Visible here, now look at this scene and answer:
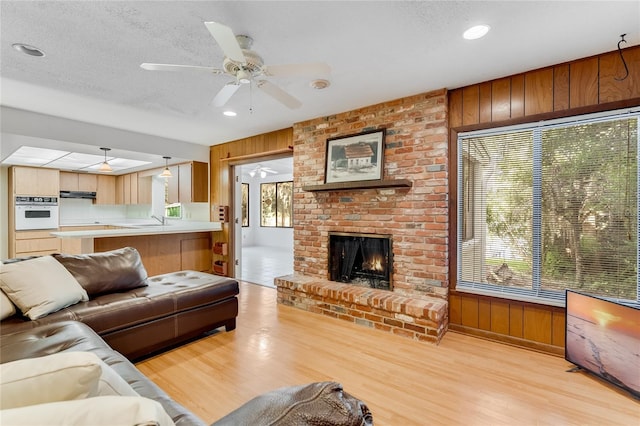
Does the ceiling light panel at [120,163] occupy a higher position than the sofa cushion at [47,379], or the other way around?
the ceiling light panel at [120,163]

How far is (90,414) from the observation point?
590 mm

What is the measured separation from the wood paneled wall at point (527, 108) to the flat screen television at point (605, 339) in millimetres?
230

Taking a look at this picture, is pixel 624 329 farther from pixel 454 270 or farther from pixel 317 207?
pixel 317 207

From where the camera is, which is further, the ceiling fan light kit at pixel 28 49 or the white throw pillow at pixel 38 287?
the ceiling fan light kit at pixel 28 49

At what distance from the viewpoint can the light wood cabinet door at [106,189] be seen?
7.01 m

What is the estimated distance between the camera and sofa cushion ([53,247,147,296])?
2.44 meters

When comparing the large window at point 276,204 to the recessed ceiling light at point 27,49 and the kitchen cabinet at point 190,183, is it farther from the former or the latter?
the recessed ceiling light at point 27,49

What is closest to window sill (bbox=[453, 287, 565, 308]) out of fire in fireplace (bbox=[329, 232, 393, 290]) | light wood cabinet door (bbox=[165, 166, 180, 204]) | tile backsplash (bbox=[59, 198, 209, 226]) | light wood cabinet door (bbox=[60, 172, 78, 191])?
fire in fireplace (bbox=[329, 232, 393, 290])

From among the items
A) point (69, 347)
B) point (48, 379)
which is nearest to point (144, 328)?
point (69, 347)

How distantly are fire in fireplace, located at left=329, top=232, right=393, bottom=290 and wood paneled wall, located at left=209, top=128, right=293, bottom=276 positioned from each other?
64.9 inches

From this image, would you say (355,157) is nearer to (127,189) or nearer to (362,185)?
(362,185)

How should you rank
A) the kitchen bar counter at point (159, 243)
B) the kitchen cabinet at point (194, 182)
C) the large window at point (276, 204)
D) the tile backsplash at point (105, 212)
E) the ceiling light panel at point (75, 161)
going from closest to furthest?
1. the kitchen bar counter at point (159, 243)
2. the ceiling light panel at point (75, 161)
3. the kitchen cabinet at point (194, 182)
4. the tile backsplash at point (105, 212)
5. the large window at point (276, 204)

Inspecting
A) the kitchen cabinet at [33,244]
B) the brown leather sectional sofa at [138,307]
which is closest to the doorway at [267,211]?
the kitchen cabinet at [33,244]

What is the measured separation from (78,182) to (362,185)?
21.7 ft
